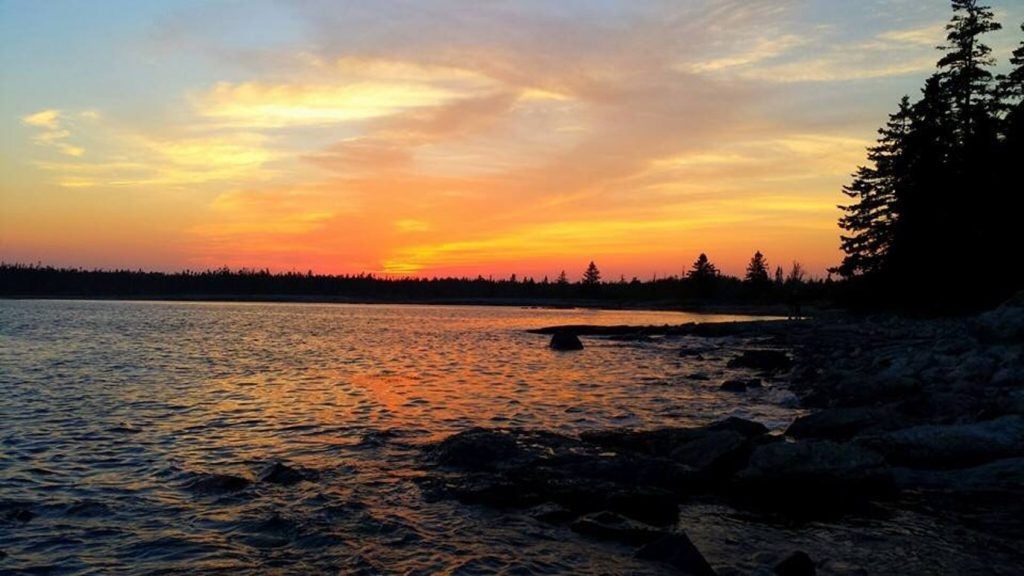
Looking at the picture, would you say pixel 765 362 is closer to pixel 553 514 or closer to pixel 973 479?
pixel 973 479

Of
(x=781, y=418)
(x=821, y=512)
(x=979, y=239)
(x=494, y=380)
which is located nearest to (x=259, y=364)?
(x=494, y=380)

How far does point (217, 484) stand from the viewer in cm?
1294

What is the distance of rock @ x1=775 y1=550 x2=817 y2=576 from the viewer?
28.5 ft

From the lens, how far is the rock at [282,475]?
13375mm

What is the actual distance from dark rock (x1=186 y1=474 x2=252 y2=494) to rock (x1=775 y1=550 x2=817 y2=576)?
9.44 meters

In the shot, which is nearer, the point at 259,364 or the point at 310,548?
the point at 310,548

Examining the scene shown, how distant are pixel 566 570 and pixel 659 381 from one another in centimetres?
2209

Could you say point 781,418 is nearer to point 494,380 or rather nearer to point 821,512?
point 821,512

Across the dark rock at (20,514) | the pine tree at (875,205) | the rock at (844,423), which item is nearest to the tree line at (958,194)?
the pine tree at (875,205)

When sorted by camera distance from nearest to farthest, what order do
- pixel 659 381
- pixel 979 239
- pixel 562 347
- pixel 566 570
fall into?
pixel 566 570, pixel 659 381, pixel 979 239, pixel 562 347

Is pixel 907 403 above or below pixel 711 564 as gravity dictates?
above

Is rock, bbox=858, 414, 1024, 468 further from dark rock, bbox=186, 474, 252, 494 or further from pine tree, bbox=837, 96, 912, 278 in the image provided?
pine tree, bbox=837, 96, 912, 278

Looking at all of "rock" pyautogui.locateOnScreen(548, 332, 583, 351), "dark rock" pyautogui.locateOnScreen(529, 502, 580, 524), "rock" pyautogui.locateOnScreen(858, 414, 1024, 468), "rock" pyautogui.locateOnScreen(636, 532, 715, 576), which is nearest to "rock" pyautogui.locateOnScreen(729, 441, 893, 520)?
"rock" pyautogui.locateOnScreen(858, 414, 1024, 468)

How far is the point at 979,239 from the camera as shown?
44.9 m
